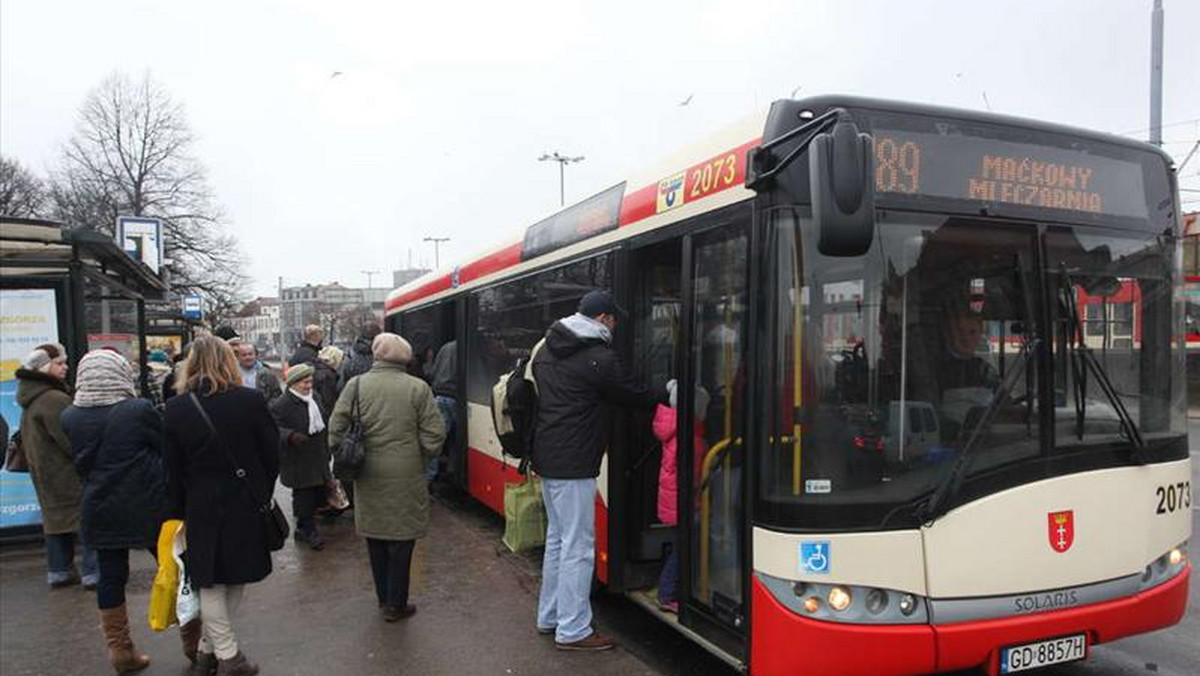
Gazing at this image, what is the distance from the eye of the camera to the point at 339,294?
10769cm

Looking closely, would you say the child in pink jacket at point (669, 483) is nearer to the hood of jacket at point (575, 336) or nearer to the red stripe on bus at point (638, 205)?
the hood of jacket at point (575, 336)

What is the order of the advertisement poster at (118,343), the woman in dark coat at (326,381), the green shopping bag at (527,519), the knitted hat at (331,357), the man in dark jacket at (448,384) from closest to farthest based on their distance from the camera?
the green shopping bag at (527,519)
the woman in dark coat at (326,381)
the knitted hat at (331,357)
the man in dark jacket at (448,384)
the advertisement poster at (118,343)

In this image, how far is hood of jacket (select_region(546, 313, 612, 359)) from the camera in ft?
15.6

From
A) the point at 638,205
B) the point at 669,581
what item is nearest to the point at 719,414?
the point at 669,581

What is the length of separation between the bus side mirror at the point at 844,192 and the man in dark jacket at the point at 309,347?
640 cm

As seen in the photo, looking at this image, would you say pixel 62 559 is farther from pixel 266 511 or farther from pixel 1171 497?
pixel 1171 497

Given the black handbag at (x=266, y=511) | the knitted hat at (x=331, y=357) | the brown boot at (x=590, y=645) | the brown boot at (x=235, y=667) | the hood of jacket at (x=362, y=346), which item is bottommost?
the brown boot at (x=590, y=645)

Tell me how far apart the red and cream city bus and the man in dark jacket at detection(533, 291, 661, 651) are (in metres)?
0.72

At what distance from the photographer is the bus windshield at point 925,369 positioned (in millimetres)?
3525

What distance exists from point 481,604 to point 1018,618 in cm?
346

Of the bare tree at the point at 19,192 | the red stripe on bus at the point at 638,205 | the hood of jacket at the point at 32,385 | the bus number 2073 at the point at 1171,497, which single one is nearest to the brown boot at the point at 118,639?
the hood of jacket at the point at 32,385

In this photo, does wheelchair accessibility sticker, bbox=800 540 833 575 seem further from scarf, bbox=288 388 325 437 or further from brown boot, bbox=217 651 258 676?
scarf, bbox=288 388 325 437

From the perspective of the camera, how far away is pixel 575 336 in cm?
476

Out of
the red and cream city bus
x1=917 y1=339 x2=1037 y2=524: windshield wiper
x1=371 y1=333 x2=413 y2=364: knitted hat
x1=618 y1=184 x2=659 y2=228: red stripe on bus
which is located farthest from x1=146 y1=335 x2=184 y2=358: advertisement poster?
x1=917 y1=339 x2=1037 y2=524: windshield wiper
